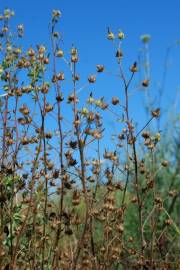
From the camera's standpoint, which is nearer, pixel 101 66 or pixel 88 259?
pixel 101 66

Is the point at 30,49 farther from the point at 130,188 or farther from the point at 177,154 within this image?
the point at 130,188

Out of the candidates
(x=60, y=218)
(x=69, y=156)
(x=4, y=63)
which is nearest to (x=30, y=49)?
(x=4, y=63)

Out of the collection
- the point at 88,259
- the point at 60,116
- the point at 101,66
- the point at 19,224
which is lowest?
the point at 88,259

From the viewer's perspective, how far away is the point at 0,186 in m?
3.35

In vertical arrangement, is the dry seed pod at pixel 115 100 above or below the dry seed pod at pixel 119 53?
below

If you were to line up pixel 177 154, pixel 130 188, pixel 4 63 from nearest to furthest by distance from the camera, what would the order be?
pixel 4 63 < pixel 177 154 < pixel 130 188

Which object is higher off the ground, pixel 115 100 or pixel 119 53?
pixel 119 53

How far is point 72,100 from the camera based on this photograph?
11.1 ft

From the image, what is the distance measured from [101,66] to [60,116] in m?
0.39

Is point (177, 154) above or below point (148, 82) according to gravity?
above

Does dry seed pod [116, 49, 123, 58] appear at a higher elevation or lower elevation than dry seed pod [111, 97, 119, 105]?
higher

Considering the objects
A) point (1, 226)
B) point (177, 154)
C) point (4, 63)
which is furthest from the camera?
point (177, 154)

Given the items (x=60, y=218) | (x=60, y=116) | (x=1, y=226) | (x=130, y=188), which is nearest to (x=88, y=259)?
(x=60, y=218)

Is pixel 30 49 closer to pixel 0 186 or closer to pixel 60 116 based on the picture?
pixel 60 116
